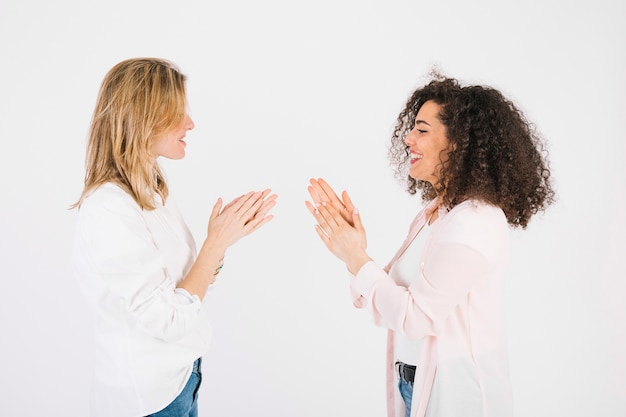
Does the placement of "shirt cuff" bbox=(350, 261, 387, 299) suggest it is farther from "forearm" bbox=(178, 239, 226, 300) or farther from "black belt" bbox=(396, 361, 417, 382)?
"forearm" bbox=(178, 239, 226, 300)

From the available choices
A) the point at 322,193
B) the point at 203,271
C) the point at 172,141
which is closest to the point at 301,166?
the point at 322,193

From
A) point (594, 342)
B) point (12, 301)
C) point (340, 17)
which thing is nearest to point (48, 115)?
point (12, 301)

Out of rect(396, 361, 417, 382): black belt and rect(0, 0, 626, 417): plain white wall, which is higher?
rect(0, 0, 626, 417): plain white wall

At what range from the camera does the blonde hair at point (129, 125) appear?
1550mm

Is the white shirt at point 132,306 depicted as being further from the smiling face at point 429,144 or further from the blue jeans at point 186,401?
the smiling face at point 429,144

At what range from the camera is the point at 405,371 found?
1.73 metres

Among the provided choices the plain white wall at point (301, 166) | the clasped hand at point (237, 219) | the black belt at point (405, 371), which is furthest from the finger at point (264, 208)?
the plain white wall at point (301, 166)

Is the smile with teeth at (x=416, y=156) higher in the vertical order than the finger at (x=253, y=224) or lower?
higher

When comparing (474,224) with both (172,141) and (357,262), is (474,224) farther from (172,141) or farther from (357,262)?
(172,141)

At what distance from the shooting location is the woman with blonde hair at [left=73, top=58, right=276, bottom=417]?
1455 mm

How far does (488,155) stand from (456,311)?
1.46 ft

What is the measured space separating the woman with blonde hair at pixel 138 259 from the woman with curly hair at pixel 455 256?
18.6 inches

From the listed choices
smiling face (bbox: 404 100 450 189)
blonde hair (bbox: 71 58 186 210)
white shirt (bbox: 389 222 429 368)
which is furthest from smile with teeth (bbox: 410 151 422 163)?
blonde hair (bbox: 71 58 186 210)

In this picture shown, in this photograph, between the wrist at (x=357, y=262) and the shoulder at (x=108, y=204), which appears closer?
the shoulder at (x=108, y=204)
